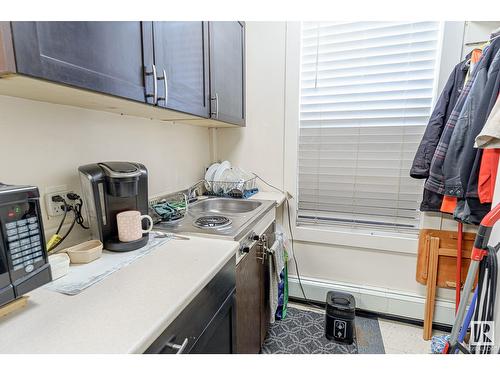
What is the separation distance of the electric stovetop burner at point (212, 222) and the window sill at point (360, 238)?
0.85 m

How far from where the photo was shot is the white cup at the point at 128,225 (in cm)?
96

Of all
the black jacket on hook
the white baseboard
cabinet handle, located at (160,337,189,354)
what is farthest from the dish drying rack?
cabinet handle, located at (160,337,189,354)

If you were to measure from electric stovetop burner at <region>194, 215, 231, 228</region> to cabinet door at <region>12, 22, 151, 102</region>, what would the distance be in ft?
2.00

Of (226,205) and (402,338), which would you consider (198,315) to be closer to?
(226,205)

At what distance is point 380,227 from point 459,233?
444 mm

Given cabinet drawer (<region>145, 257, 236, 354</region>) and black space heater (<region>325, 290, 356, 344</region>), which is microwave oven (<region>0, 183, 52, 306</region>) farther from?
black space heater (<region>325, 290, 356, 344</region>)

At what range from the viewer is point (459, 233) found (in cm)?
153

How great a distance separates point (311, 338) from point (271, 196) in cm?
97

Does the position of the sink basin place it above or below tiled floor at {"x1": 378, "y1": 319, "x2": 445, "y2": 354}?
above

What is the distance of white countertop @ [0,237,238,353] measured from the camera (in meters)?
0.52

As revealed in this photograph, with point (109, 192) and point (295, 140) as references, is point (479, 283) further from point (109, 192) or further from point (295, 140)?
point (109, 192)
